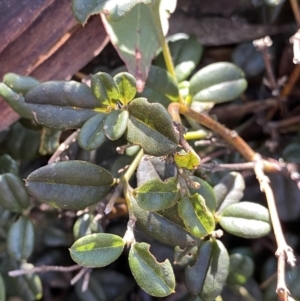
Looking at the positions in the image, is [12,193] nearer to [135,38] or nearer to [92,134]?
[92,134]

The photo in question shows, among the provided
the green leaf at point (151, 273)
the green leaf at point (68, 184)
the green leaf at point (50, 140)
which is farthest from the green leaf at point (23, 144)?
the green leaf at point (151, 273)

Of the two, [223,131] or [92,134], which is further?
Result: [223,131]

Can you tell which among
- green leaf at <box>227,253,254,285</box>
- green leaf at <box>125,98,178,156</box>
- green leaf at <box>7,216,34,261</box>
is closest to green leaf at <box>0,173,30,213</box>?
green leaf at <box>7,216,34,261</box>

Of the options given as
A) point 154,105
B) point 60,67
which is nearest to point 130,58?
point 60,67

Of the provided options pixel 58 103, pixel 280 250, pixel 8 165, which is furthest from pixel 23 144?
pixel 280 250

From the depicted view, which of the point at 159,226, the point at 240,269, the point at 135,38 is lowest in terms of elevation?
the point at 240,269

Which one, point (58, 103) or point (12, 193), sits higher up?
point (58, 103)

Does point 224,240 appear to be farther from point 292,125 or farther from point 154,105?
point 154,105

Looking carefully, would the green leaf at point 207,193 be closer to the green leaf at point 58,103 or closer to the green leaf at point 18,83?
the green leaf at point 58,103
